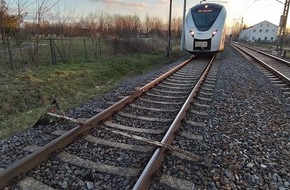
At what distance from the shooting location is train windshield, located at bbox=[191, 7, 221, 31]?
1484 centimetres

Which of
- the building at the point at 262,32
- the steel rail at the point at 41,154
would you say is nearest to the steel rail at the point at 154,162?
the steel rail at the point at 41,154

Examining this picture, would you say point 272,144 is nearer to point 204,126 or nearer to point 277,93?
point 204,126

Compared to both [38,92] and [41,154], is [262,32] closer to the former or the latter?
[38,92]

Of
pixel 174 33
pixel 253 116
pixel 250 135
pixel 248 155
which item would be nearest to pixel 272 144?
pixel 250 135

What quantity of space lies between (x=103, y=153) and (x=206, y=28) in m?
12.9

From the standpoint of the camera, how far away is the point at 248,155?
364cm

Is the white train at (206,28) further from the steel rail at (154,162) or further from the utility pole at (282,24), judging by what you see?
the utility pole at (282,24)

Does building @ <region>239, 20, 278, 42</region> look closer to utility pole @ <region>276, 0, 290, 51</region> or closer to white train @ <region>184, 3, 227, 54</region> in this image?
utility pole @ <region>276, 0, 290, 51</region>

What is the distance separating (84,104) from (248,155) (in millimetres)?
4005

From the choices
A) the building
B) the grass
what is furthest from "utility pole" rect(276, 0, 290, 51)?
the building

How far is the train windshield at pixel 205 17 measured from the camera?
48.7 feet

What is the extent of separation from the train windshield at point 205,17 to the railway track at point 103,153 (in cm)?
1084

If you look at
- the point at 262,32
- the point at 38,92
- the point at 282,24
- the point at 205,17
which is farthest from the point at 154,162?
the point at 262,32

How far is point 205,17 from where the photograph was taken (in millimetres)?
15016
